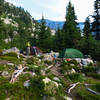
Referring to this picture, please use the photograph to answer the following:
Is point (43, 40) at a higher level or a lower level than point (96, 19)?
lower

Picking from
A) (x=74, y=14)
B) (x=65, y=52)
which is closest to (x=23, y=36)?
(x=74, y=14)

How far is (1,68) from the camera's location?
8.41 m

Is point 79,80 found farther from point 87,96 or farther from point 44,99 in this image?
point 44,99

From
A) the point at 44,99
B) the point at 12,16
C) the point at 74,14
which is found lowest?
the point at 44,99

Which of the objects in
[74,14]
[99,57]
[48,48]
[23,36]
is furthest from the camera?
[23,36]

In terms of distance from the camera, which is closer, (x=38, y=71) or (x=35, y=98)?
(x=35, y=98)

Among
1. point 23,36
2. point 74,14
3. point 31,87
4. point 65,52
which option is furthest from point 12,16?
point 31,87

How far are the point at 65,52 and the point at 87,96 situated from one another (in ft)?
38.1

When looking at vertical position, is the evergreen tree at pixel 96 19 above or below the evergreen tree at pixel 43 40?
above

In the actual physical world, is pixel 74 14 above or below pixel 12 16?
below

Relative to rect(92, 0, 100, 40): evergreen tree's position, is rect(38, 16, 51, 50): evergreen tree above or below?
below

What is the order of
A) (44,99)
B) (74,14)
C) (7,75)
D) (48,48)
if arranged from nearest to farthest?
1. (44,99)
2. (7,75)
3. (48,48)
4. (74,14)

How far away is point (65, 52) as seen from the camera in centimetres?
1734

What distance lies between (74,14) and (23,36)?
55.9 metres
